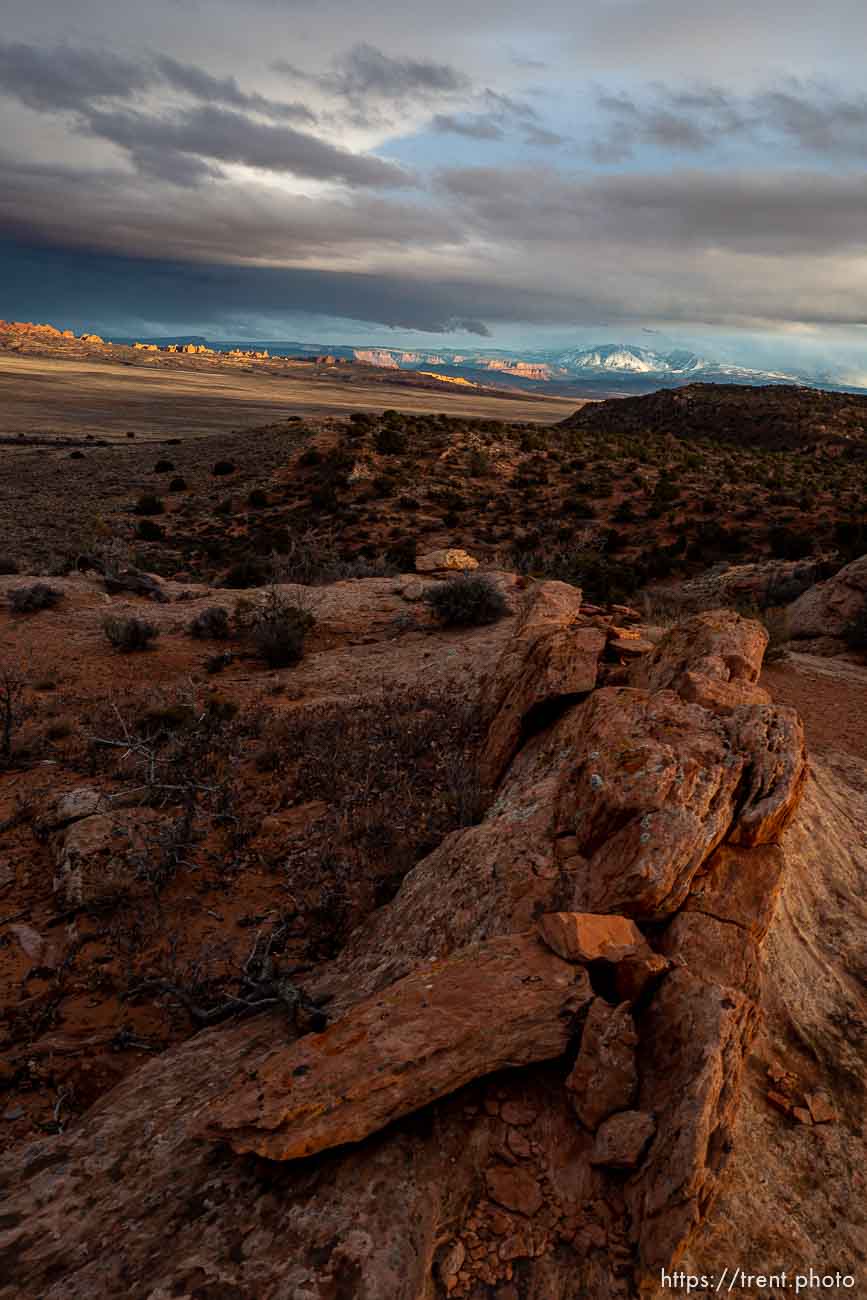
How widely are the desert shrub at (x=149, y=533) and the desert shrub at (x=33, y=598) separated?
49.5 ft

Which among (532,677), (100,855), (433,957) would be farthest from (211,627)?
(433,957)

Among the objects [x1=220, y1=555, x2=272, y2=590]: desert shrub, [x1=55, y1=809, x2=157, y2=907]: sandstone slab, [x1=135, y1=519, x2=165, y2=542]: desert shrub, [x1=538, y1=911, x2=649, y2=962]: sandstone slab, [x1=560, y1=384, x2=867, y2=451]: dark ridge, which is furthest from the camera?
[x1=560, y1=384, x2=867, y2=451]: dark ridge

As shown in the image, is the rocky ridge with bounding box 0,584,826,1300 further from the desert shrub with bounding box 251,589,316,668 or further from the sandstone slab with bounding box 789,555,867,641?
the sandstone slab with bounding box 789,555,867,641

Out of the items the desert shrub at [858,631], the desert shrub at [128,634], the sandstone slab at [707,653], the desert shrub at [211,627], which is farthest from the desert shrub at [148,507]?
the sandstone slab at [707,653]

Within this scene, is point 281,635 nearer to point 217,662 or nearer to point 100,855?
point 217,662

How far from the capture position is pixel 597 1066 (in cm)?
311

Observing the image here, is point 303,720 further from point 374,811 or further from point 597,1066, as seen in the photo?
point 597,1066

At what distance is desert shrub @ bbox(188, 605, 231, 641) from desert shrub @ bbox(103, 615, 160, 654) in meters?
1.04

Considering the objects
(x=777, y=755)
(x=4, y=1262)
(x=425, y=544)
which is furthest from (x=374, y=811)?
(x=425, y=544)

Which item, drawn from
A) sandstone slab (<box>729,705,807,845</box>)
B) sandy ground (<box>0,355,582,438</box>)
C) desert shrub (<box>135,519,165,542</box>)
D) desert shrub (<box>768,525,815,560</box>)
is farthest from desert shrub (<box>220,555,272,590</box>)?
sandy ground (<box>0,355,582,438</box>)

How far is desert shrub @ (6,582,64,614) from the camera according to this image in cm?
1474

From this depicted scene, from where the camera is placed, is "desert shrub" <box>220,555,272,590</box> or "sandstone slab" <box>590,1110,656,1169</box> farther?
→ "desert shrub" <box>220,555,272,590</box>

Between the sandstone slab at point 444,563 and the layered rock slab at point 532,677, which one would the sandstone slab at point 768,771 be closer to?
the layered rock slab at point 532,677

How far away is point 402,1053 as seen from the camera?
3105 mm
